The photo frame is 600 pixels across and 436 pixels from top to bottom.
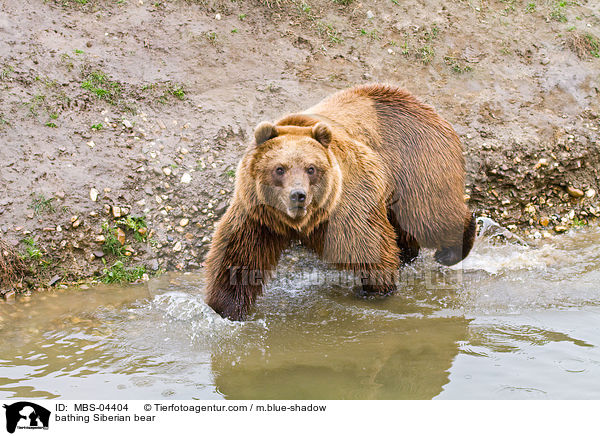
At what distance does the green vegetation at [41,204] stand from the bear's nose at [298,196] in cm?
284

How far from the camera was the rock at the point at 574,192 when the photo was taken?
763 cm

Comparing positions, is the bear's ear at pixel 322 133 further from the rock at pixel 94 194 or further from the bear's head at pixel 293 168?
the rock at pixel 94 194

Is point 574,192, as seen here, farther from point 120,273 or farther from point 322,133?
point 120,273

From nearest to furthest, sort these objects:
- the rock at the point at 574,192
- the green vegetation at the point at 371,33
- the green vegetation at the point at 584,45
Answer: the rock at the point at 574,192, the green vegetation at the point at 371,33, the green vegetation at the point at 584,45

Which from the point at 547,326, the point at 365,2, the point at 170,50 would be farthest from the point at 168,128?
the point at 547,326

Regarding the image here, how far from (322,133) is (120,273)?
8.37ft

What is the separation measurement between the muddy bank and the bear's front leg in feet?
4.11

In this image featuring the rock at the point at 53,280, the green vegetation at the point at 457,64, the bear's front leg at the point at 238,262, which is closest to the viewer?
the bear's front leg at the point at 238,262

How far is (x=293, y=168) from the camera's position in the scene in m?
4.60

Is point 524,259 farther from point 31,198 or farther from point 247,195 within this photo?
point 31,198

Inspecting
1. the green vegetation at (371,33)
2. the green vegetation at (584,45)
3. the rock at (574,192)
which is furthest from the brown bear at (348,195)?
the green vegetation at (584,45)

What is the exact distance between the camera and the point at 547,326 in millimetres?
5055

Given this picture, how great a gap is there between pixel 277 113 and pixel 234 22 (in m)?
1.71

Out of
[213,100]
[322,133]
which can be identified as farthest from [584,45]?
[322,133]
